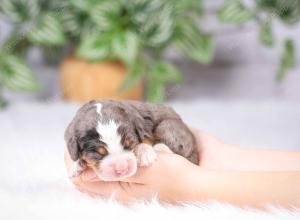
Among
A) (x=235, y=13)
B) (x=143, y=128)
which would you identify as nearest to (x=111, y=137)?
(x=143, y=128)

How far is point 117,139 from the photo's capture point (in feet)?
3.34

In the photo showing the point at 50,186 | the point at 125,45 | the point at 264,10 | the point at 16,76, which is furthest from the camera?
the point at 264,10

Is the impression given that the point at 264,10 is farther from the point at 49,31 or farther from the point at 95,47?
the point at 49,31

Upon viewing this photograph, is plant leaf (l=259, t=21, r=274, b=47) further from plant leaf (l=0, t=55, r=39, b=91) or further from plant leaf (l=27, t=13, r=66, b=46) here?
plant leaf (l=0, t=55, r=39, b=91)

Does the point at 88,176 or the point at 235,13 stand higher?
the point at 235,13

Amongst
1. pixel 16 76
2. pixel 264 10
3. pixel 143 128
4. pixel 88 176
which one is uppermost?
pixel 264 10

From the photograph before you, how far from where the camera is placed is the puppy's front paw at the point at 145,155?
1048mm

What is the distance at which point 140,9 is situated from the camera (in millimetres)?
2238

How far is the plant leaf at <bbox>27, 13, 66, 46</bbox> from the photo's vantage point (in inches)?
90.6

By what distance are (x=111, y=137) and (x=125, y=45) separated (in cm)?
121

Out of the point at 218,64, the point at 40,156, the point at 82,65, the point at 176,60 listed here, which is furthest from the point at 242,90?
the point at 40,156

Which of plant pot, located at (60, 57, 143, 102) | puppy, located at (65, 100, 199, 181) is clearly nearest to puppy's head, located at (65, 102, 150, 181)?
puppy, located at (65, 100, 199, 181)

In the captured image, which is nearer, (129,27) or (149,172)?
(149,172)

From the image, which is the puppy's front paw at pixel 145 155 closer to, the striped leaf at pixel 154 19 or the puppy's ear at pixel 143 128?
the puppy's ear at pixel 143 128
